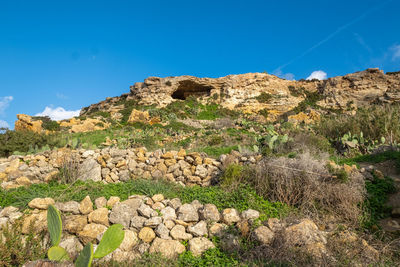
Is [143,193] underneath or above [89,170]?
underneath

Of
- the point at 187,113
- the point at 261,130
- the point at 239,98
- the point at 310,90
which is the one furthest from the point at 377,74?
the point at 187,113

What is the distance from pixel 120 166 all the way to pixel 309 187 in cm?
407

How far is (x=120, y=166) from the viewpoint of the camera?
Result: 5.28m

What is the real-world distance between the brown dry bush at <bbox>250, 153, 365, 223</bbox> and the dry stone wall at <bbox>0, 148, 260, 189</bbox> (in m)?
0.89

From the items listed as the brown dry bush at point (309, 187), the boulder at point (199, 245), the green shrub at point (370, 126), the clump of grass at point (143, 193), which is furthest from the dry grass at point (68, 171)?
the green shrub at point (370, 126)

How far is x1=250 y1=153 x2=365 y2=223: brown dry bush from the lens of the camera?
3781mm

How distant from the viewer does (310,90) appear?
26750mm

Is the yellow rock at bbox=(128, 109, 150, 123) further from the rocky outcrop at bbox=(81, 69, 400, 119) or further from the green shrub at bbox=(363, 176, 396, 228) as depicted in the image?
the green shrub at bbox=(363, 176, 396, 228)

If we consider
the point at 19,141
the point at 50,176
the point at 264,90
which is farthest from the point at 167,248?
the point at 264,90

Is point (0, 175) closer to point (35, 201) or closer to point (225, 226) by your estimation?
point (35, 201)

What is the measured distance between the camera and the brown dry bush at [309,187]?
3781mm

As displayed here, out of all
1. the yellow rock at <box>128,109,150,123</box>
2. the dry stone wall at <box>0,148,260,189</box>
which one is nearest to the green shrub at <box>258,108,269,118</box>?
the yellow rock at <box>128,109,150,123</box>

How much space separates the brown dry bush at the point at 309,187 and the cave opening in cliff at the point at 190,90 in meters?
23.4

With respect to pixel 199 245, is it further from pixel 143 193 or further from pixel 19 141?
pixel 19 141
